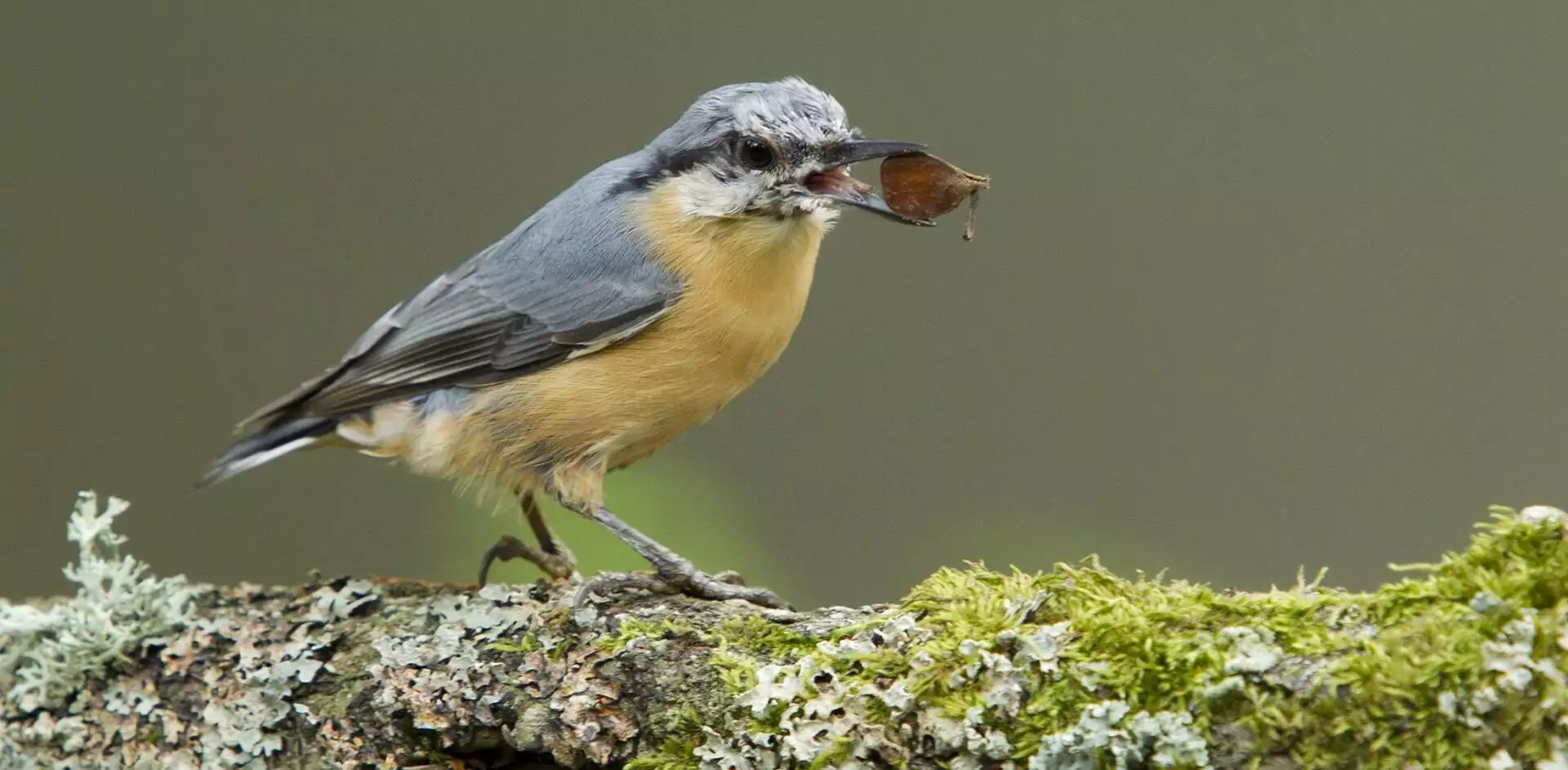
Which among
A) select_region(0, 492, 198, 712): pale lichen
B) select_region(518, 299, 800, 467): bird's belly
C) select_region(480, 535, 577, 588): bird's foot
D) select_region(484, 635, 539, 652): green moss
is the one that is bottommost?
Answer: select_region(484, 635, 539, 652): green moss

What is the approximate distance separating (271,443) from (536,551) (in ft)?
A: 1.97

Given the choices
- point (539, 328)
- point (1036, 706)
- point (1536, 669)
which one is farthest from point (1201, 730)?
point (539, 328)

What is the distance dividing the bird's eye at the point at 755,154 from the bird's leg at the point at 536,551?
715mm

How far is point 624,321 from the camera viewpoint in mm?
2344

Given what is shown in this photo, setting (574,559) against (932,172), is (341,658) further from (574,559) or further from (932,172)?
(932,172)

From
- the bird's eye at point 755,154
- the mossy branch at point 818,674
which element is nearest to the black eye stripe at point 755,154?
the bird's eye at point 755,154

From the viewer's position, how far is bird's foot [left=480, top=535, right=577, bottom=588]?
2.47m

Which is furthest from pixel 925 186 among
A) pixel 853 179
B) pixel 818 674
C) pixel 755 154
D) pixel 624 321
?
pixel 818 674

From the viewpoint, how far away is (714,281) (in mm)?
2332

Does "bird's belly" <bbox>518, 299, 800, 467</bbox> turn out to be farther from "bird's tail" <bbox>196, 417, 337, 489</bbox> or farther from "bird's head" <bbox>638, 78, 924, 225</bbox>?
"bird's tail" <bbox>196, 417, 337, 489</bbox>

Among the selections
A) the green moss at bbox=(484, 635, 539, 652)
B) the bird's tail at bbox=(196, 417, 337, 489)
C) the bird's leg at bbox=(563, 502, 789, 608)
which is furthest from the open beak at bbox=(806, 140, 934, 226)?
the bird's tail at bbox=(196, 417, 337, 489)

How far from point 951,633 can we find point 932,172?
90cm

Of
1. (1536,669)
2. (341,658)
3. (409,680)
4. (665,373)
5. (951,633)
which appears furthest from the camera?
(665,373)

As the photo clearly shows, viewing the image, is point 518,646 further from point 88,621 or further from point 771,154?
point 771,154
